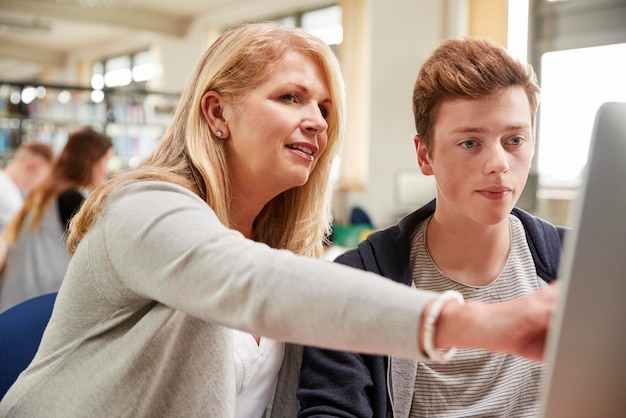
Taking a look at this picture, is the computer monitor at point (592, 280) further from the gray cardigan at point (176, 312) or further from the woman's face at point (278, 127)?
the woman's face at point (278, 127)

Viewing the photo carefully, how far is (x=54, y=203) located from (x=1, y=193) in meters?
1.00

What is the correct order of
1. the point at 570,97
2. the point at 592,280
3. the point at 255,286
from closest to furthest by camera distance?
1. the point at 592,280
2. the point at 255,286
3. the point at 570,97

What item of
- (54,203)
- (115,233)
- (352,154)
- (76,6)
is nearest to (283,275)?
(115,233)

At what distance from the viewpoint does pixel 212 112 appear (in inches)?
50.2

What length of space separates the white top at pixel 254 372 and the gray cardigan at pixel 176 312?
0.09ft

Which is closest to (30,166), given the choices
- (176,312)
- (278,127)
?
(278,127)

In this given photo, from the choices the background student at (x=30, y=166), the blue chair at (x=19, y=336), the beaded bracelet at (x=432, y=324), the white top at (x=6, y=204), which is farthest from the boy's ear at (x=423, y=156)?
the background student at (x=30, y=166)

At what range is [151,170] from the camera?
1096mm

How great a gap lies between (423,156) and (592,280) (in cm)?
74

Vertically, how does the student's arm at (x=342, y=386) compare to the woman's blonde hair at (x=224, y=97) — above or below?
below

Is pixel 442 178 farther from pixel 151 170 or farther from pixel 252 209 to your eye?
pixel 151 170

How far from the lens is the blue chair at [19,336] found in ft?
4.23

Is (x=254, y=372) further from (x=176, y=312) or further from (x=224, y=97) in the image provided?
(x=224, y=97)

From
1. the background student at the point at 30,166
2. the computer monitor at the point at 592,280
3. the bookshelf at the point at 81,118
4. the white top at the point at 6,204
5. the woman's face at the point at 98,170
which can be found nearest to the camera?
the computer monitor at the point at 592,280
